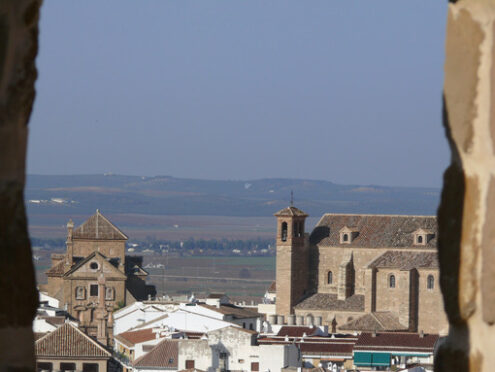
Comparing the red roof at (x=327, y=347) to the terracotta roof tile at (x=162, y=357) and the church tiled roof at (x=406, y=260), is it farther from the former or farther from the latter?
the church tiled roof at (x=406, y=260)

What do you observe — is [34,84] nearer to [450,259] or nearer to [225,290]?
[450,259]

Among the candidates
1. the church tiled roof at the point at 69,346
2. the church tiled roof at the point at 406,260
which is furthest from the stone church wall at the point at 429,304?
the church tiled roof at the point at 69,346

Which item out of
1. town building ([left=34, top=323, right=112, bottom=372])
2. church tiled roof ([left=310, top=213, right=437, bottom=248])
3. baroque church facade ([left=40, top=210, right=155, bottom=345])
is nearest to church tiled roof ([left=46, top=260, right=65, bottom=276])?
baroque church facade ([left=40, top=210, right=155, bottom=345])

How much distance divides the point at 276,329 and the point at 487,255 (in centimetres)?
5443

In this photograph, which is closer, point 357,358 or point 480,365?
point 480,365

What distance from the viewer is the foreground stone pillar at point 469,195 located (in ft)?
9.08

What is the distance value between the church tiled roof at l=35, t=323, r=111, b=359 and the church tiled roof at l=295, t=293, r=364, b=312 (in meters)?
18.4

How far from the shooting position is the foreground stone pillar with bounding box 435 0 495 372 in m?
2.77

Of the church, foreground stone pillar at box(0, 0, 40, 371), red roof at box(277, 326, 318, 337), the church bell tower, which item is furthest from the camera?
the church bell tower

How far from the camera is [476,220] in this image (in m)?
2.77

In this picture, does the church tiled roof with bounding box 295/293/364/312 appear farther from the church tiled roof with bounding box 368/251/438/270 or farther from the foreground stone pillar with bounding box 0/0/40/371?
the foreground stone pillar with bounding box 0/0/40/371

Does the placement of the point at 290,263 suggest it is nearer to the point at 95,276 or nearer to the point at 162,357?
the point at 95,276

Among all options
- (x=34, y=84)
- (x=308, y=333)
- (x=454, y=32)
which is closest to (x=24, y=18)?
(x=34, y=84)

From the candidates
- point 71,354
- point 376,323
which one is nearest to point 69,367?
point 71,354
